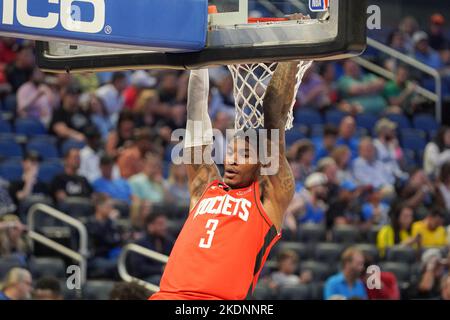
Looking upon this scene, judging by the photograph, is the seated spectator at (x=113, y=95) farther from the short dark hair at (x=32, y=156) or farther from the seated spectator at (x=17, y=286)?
the seated spectator at (x=17, y=286)

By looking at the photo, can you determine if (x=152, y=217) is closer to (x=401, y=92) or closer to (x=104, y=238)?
(x=104, y=238)

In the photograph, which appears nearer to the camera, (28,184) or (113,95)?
(28,184)

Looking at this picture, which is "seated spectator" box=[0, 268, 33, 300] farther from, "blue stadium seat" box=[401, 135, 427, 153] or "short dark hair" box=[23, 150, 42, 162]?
"blue stadium seat" box=[401, 135, 427, 153]

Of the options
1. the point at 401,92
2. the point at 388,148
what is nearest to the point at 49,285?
the point at 388,148

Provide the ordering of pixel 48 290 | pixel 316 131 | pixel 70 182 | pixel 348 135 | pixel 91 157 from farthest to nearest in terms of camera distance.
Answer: pixel 316 131
pixel 348 135
pixel 91 157
pixel 70 182
pixel 48 290

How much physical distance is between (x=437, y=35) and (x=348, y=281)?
278 inches

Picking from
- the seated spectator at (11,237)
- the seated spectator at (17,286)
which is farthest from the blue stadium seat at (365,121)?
the seated spectator at (17,286)

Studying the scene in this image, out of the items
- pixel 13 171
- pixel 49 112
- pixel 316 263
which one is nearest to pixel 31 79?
pixel 49 112

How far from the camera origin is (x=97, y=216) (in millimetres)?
10055

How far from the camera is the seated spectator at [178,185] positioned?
11.0 metres

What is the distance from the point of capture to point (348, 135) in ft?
41.5

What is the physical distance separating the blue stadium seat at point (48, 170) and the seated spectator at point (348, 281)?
279 centimetres

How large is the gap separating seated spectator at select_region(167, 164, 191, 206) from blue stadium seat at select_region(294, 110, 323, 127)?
7.88ft

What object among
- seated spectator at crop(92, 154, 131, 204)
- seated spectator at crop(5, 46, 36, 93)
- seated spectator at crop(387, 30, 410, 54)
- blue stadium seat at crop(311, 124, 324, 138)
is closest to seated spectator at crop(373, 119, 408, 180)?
blue stadium seat at crop(311, 124, 324, 138)
